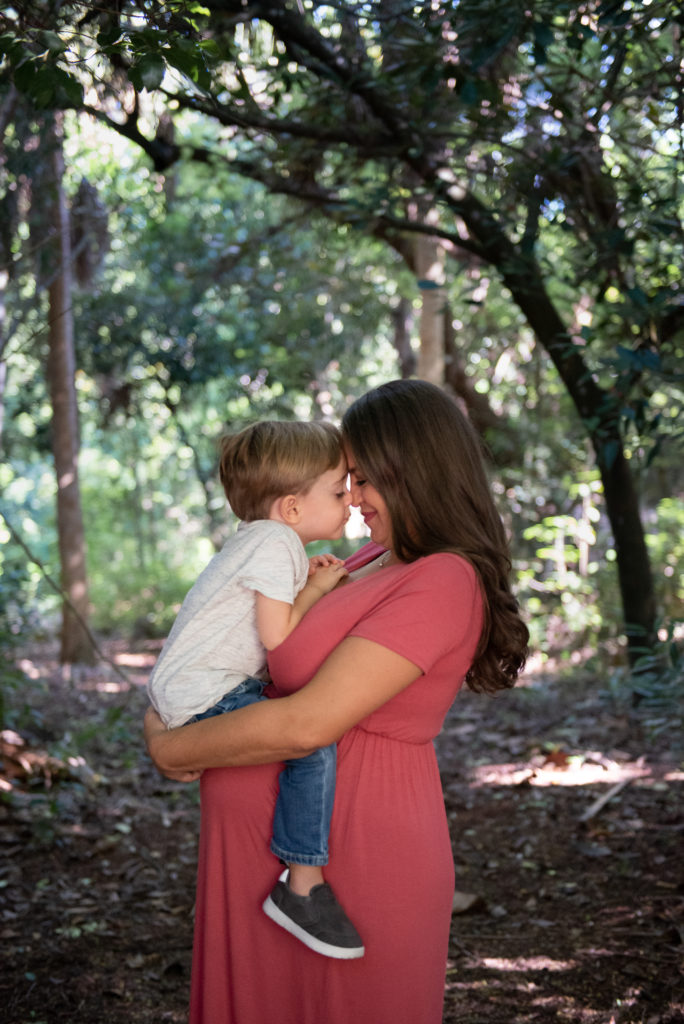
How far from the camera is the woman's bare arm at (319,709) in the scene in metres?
1.76

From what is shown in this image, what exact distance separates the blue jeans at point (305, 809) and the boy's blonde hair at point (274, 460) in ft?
2.01

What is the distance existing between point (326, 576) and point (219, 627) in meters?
0.29

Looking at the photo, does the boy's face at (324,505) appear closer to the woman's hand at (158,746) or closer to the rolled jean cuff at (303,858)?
the woman's hand at (158,746)

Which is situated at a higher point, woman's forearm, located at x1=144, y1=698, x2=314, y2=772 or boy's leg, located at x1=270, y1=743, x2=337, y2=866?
woman's forearm, located at x1=144, y1=698, x2=314, y2=772

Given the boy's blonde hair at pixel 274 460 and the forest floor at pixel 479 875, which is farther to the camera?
the forest floor at pixel 479 875

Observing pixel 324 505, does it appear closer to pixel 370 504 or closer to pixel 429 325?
pixel 370 504

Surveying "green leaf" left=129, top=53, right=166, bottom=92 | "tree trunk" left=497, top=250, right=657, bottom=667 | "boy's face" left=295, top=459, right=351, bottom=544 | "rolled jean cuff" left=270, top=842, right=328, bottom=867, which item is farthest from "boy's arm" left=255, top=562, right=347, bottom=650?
"tree trunk" left=497, top=250, right=657, bottom=667

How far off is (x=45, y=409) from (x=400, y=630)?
14.3 m

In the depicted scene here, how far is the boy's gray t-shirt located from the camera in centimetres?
208

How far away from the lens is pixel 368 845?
1.91 meters

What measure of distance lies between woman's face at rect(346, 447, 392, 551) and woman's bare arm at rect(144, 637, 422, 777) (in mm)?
320

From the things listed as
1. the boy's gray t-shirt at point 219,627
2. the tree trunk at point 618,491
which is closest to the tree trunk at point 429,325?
the tree trunk at point 618,491

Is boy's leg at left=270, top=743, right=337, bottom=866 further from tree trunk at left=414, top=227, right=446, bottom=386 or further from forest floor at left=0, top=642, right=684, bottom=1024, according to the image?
tree trunk at left=414, top=227, right=446, bottom=386

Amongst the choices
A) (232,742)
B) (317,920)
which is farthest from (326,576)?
(317,920)
